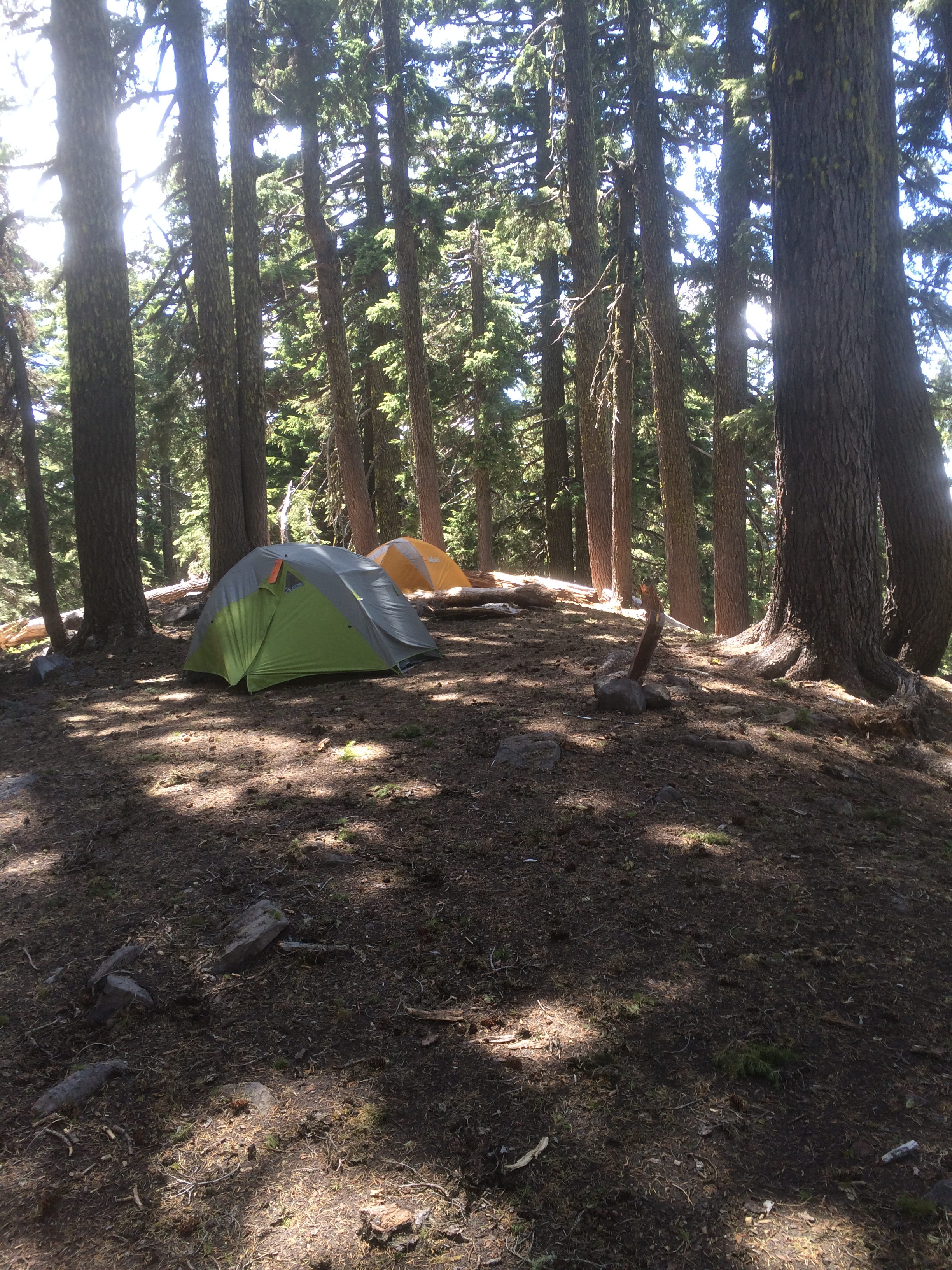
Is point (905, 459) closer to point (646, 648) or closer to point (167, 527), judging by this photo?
point (646, 648)

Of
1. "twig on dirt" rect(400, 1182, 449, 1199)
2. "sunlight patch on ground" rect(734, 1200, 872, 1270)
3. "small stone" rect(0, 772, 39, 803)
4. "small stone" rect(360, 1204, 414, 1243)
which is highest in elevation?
"small stone" rect(0, 772, 39, 803)

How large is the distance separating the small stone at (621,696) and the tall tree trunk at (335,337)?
1100 centimetres

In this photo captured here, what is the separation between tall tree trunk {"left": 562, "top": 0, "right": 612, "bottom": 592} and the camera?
45.3 feet

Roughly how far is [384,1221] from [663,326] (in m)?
13.1

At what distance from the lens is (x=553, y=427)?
20625 mm

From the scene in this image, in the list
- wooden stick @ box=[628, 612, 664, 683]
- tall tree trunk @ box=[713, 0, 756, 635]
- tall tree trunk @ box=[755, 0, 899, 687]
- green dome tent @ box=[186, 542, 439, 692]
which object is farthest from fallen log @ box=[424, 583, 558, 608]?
tall tree trunk @ box=[755, 0, 899, 687]

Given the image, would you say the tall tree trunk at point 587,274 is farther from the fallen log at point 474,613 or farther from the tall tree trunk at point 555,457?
the tall tree trunk at point 555,457

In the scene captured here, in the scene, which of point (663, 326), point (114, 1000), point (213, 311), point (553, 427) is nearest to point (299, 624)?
point (114, 1000)

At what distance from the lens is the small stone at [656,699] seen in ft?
21.0

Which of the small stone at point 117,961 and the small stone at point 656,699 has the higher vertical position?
the small stone at point 656,699

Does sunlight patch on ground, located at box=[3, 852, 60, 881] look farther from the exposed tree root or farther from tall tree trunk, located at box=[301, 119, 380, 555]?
tall tree trunk, located at box=[301, 119, 380, 555]

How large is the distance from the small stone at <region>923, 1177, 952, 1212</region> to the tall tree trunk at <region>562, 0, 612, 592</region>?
1269cm

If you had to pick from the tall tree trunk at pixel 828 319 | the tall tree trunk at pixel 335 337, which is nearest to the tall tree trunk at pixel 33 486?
the tall tree trunk at pixel 335 337

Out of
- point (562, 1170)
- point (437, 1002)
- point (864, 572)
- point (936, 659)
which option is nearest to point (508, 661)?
point (864, 572)
